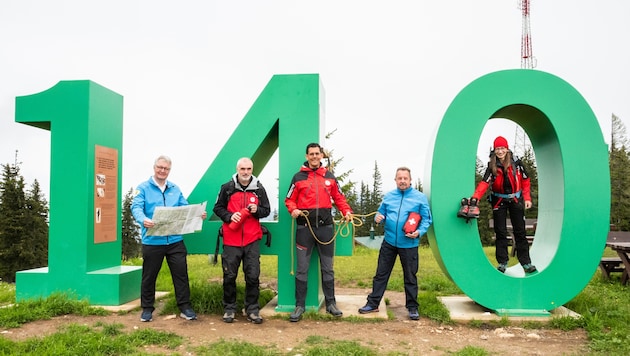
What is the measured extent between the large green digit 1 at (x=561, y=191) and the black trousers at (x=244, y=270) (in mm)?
2024

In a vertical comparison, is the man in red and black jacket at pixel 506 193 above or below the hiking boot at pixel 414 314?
above

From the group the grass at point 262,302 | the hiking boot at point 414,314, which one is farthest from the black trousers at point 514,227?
the hiking boot at point 414,314

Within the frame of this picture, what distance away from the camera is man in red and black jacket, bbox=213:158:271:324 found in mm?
5105

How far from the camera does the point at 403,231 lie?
17.5ft

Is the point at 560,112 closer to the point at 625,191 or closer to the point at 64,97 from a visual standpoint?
the point at 64,97

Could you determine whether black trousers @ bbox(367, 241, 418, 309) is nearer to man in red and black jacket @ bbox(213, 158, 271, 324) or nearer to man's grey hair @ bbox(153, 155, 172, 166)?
man in red and black jacket @ bbox(213, 158, 271, 324)

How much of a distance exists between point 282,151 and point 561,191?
10.6 feet

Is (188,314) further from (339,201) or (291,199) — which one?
(339,201)

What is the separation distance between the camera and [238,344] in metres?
4.16

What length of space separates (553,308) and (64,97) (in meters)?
6.31

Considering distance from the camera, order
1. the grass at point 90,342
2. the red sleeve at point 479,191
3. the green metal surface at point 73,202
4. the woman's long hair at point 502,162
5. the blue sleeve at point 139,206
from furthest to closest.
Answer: the green metal surface at point 73,202 → the woman's long hair at point 502,162 → the red sleeve at point 479,191 → the blue sleeve at point 139,206 → the grass at point 90,342

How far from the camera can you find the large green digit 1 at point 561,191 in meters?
5.37

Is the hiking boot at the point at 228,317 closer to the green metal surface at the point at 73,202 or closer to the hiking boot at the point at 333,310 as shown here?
the hiking boot at the point at 333,310

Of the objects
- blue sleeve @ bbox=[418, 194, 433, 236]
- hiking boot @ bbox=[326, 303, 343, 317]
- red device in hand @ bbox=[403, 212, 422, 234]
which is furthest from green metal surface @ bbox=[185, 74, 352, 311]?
blue sleeve @ bbox=[418, 194, 433, 236]
